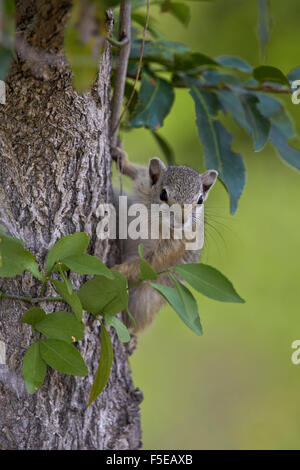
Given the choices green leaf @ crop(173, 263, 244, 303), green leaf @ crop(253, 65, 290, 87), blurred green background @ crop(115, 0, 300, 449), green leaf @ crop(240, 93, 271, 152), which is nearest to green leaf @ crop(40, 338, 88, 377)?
green leaf @ crop(173, 263, 244, 303)

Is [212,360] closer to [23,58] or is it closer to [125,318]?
[125,318]

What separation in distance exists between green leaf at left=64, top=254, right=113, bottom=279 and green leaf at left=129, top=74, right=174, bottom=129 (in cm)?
67

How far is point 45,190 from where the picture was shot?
132 cm

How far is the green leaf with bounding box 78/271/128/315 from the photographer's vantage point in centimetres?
118

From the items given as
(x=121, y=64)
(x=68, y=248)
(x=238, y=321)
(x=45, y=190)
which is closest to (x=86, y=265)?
(x=68, y=248)

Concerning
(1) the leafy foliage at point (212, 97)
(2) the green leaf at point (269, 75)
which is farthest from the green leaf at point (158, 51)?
(2) the green leaf at point (269, 75)

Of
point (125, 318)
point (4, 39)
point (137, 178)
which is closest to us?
point (4, 39)

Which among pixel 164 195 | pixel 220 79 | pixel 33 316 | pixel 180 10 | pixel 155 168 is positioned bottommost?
pixel 33 316

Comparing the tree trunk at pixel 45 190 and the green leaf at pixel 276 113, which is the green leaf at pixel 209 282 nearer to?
the tree trunk at pixel 45 190

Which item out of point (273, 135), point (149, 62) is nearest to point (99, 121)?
point (149, 62)

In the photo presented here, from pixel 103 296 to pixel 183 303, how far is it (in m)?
0.17

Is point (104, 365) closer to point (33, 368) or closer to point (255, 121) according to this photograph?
point (33, 368)

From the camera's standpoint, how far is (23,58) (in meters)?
1.24
